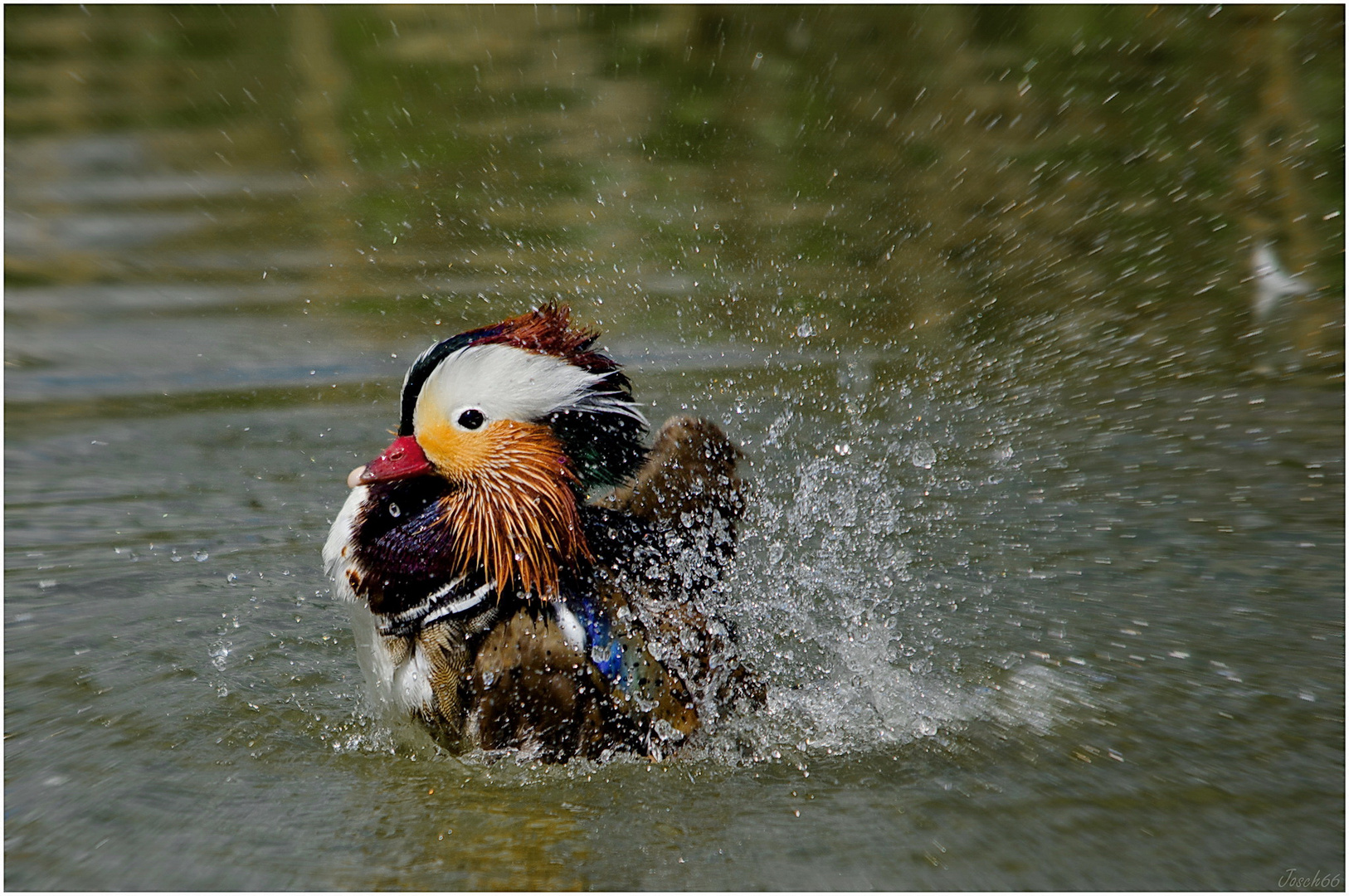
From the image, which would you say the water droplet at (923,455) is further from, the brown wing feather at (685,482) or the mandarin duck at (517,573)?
the mandarin duck at (517,573)

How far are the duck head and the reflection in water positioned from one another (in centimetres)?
60

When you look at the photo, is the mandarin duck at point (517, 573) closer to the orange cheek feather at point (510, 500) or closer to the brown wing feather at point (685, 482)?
the orange cheek feather at point (510, 500)

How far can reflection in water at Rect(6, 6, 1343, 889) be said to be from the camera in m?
2.99

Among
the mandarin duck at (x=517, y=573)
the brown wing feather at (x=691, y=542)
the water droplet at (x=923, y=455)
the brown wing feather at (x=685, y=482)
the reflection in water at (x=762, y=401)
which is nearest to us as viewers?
the reflection in water at (x=762, y=401)

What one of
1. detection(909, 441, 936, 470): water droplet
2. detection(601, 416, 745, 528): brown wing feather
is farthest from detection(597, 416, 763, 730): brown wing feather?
detection(909, 441, 936, 470): water droplet

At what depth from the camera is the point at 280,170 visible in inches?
325

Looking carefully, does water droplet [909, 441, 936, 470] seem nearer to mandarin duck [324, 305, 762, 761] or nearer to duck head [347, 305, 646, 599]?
mandarin duck [324, 305, 762, 761]

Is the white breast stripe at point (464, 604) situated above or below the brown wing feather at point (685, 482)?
below

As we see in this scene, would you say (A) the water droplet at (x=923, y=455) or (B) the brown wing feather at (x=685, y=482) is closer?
(B) the brown wing feather at (x=685, y=482)

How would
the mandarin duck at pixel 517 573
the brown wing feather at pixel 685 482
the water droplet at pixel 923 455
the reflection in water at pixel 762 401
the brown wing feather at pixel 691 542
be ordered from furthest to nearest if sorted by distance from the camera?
1. the water droplet at pixel 923 455
2. the brown wing feather at pixel 685 482
3. the brown wing feather at pixel 691 542
4. the mandarin duck at pixel 517 573
5. the reflection in water at pixel 762 401

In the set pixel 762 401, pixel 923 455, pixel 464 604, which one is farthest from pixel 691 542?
pixel 762 401

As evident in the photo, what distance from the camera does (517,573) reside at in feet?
10.5

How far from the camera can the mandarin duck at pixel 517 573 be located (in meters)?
3.11

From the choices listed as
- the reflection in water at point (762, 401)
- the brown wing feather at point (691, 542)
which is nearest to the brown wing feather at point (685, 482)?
the brown wing feather at point (691, 542)
